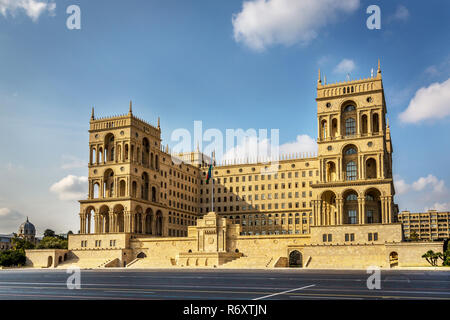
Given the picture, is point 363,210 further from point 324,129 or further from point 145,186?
point 145,186

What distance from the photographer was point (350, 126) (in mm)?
92500

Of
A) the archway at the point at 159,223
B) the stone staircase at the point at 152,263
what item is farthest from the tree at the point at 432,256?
the archway at the point at 159,223

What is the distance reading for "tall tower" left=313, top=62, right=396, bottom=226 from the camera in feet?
282

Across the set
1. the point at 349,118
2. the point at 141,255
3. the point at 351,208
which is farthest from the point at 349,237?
the point at 141,255

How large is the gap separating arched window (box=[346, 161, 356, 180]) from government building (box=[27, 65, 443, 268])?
171 millimetres

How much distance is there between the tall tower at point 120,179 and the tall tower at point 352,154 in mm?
37909

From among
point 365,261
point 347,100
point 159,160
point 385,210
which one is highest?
point 347,100

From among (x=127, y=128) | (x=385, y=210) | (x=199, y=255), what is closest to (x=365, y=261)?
(x=385, y=210)

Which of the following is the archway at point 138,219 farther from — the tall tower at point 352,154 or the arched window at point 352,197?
the arched window at point 352,197

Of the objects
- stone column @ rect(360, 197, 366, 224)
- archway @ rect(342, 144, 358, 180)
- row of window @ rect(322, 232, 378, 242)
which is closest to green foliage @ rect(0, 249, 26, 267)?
row of window @ rect(322, 232, 378, 242)
